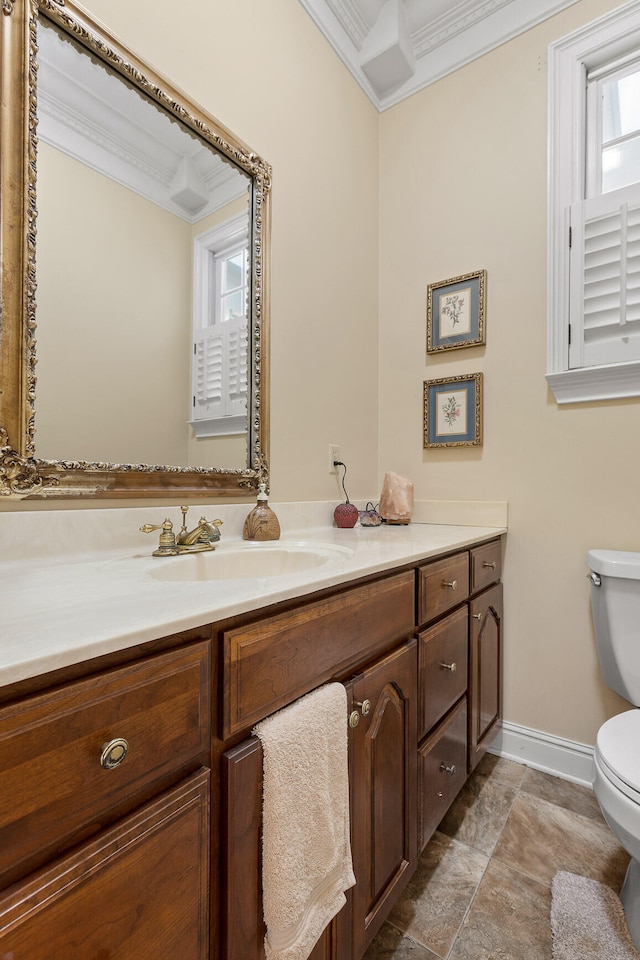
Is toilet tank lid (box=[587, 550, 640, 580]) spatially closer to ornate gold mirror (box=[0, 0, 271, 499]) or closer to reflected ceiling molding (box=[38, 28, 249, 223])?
ornate gold mirror (box=[0, 0, 271, 499])

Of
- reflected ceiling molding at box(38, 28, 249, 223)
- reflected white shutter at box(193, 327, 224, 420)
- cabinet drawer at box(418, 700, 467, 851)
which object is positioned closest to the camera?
reflected ceiling molding at box(38, 28, 249, 223)

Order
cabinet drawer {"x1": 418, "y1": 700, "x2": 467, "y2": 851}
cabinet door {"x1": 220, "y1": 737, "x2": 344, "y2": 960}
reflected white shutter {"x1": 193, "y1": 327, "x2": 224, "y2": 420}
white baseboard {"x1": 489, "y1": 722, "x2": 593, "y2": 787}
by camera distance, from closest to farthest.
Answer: cabinet door {"x1": 220, "y1": 737, "x2": 344, "y2": 960} < cabinet drawer {"x1": 418, "y1": 700, "x2": 467, "y2": 851} < reflected white shutter {"x1": 193, "y1": 327, "x2": 224, "y2": 420} < white baseboard {"x1": 489, "y1": 722, "x2": 593, "y2": 787}

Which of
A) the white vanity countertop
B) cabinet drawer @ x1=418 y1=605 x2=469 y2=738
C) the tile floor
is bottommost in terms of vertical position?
the tile floor

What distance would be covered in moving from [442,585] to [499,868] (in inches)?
31.2

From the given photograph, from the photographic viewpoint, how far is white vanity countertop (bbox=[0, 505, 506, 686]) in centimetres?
45

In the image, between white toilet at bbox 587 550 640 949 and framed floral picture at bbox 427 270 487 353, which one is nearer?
white toilet at bbox 587 550 640 949

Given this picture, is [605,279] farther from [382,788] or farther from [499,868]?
[499,868]

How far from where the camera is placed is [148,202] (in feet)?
3.71

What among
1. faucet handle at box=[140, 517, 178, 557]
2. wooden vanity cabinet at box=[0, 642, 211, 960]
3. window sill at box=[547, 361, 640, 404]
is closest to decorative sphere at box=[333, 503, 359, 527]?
faucet handle at box=[140, 517, 178, 557]

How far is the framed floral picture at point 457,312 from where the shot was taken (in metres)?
1.80

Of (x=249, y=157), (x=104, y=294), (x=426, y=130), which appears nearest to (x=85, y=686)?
(x=104, y=294)

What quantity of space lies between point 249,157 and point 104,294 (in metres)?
0.73

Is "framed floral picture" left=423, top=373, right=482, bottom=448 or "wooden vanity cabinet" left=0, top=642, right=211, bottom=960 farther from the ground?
"framed floral picture" left=423, top=373, right=482, bottom=448

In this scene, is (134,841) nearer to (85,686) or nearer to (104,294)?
(85,686)
